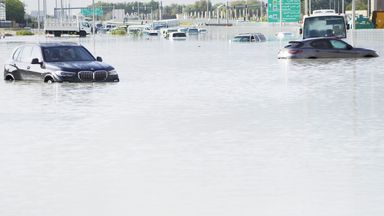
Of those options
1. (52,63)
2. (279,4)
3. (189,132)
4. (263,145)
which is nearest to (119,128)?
(189,132)

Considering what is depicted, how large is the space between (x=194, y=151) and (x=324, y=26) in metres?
55.9

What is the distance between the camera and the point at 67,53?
105ft

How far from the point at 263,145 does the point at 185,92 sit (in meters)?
12.3

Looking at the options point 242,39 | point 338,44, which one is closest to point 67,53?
point 338,44

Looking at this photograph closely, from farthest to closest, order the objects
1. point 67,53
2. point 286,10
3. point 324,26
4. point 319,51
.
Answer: point 286,10, point 324,26, point 319,51, point 67,53

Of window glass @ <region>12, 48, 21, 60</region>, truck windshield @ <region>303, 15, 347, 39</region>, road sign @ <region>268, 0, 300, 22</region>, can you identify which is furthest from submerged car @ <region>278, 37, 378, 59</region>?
road sign @ <region>268, 0, 300, 22</region>

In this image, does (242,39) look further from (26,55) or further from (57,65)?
(57,65)

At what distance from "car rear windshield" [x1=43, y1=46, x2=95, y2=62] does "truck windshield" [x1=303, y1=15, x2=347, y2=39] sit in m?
38.0

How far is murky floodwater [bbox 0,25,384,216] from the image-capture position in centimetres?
1008

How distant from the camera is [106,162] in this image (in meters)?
13.1

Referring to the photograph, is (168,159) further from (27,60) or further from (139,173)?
(27,60)

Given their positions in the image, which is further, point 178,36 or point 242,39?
point 178,36

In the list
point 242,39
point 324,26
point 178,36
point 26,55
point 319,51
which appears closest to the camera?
point 26,55

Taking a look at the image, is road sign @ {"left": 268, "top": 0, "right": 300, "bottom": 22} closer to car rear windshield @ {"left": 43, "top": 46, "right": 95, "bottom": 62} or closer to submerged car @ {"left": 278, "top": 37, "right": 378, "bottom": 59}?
submerged car @ {"left": 278, "top": 37, "right": 378, "bottom": 59}
